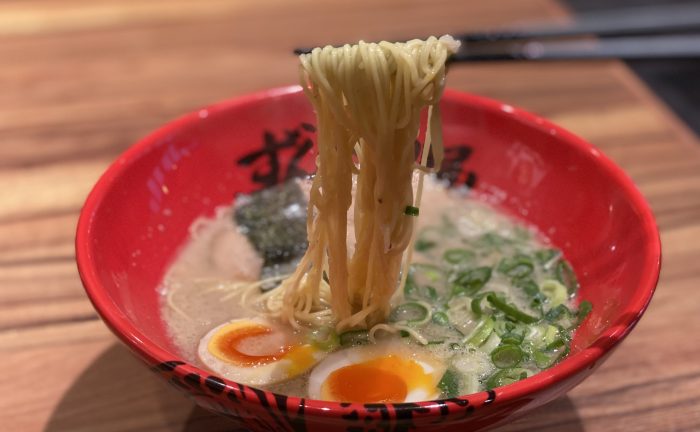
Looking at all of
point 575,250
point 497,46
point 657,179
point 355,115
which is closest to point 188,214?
point 355,115

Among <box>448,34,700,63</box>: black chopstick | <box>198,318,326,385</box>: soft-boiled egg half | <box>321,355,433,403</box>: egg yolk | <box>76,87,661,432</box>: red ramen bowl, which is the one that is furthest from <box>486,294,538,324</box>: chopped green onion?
<box>448,34,700,63</box>: black chopstick

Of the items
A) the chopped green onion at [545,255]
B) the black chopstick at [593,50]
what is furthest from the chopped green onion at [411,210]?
the black chopstick at [593,50]

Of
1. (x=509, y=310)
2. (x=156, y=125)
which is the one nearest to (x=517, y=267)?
(x=509, y=310)

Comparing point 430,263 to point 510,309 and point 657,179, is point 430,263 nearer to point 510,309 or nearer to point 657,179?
point 510,309

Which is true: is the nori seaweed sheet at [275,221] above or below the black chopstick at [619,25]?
below

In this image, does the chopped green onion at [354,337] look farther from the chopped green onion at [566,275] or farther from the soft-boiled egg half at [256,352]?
the chopped green onion at [566,275]

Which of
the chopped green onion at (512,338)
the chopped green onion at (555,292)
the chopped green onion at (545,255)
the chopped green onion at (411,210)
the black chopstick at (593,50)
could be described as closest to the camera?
the chopped green onion at (411,210)
